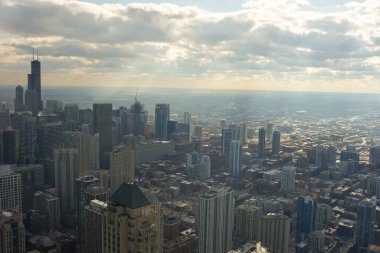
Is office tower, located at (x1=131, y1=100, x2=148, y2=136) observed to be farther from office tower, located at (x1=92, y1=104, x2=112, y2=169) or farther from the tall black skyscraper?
the tall black skyscraper

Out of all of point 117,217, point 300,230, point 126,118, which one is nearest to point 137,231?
point 117,217

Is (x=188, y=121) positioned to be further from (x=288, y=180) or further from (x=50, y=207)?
(x=50, y=207)

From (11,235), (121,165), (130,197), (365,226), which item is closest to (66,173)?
(121,165)

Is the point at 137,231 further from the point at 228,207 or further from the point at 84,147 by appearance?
the point at 84,147

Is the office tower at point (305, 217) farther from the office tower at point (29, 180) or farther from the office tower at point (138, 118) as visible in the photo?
the office tower at point (138, 118)

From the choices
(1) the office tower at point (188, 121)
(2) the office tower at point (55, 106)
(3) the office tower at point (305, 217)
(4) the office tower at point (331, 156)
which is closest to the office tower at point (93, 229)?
(3) the office tower at point (305, 217)

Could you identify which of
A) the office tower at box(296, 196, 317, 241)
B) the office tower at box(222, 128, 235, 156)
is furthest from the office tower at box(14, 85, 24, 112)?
the office tower at box(296, 196, 317, 241)
